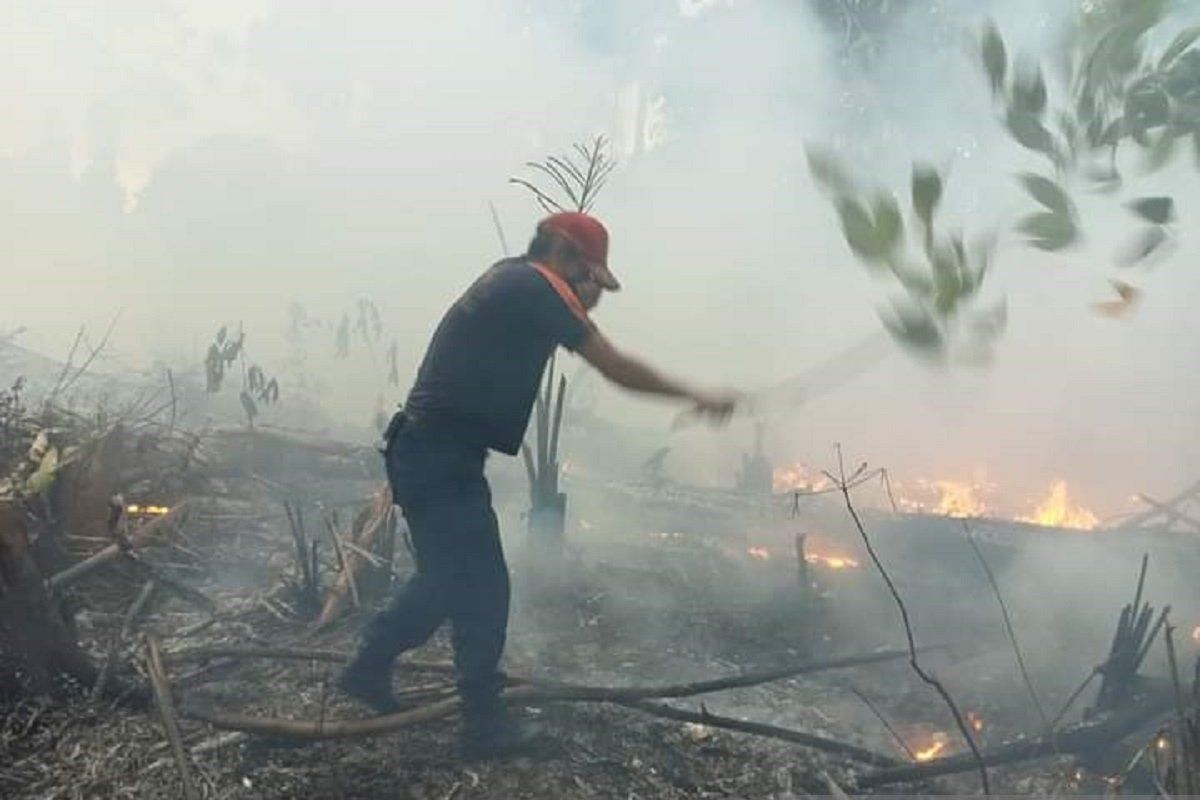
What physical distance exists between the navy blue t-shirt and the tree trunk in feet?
4.54

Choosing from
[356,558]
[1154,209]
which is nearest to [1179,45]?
[1154,209]

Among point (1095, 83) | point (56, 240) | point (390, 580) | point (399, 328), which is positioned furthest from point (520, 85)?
point (1095, 83)

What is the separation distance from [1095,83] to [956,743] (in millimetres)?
3362

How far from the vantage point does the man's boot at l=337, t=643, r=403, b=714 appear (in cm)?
335

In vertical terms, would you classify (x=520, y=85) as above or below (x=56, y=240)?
above

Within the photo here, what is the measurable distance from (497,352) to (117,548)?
73.1 inches

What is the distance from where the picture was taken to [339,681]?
11.2 feet

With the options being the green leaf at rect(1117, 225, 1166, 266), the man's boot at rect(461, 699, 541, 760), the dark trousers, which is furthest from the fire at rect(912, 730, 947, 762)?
the green leaf at rect(1117, 225, 1166, 266)

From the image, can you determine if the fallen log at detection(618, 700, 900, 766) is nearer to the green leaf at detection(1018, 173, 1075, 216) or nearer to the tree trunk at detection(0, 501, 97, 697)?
the tree trunk at detection(0, 501, 97, 697)

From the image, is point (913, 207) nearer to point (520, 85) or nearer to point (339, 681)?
point (339, 681)

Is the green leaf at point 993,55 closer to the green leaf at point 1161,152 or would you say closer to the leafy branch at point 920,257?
the leafy branch at point 920,257

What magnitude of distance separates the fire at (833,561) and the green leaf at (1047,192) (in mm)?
5358

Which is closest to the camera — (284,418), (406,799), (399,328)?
(406,799)

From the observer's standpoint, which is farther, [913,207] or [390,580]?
[390,580]
